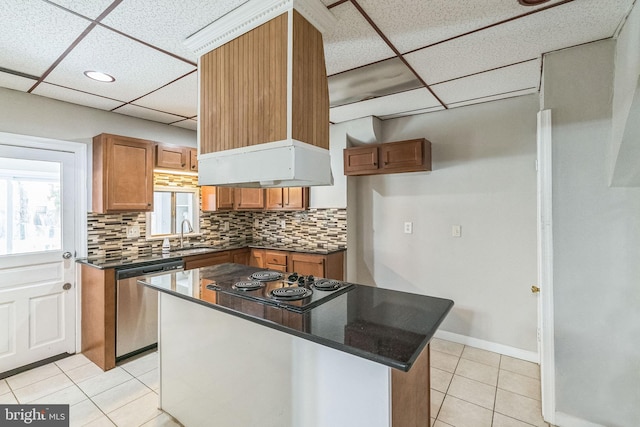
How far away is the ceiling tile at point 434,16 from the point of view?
1.52 metres

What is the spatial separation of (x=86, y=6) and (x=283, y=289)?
176cm

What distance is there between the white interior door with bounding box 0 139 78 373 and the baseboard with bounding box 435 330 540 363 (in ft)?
12.4

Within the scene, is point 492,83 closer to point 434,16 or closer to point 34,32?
point 434,16

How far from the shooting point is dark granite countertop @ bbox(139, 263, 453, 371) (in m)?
1.13

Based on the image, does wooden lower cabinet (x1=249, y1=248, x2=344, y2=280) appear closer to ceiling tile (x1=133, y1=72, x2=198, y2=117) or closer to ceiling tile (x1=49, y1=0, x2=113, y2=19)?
Result: ceiling tile (x1=133, y1=72, x2=198, y2=117)

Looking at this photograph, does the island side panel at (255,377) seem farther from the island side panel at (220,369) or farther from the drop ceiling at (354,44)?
the drop ceiling at (354,44)

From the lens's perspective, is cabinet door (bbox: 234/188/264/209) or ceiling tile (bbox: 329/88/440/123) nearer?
ceiling tile (bbox: 329/88/440/123)

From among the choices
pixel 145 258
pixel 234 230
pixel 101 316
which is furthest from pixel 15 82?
pixel 234 230

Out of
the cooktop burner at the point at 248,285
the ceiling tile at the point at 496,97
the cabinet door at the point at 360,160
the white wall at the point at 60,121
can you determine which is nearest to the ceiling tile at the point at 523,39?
the ceiling tile at the point at 496,97

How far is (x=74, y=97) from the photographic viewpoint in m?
2.79

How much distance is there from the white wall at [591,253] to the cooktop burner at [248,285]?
1.91 metres

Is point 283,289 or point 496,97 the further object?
point 496,97

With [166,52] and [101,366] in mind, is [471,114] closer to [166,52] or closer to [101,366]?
[166,52]

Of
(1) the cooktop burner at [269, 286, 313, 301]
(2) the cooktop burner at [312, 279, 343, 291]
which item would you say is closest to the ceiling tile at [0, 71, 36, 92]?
(1) the cooktop burner at [269, 286, 313, 301]
